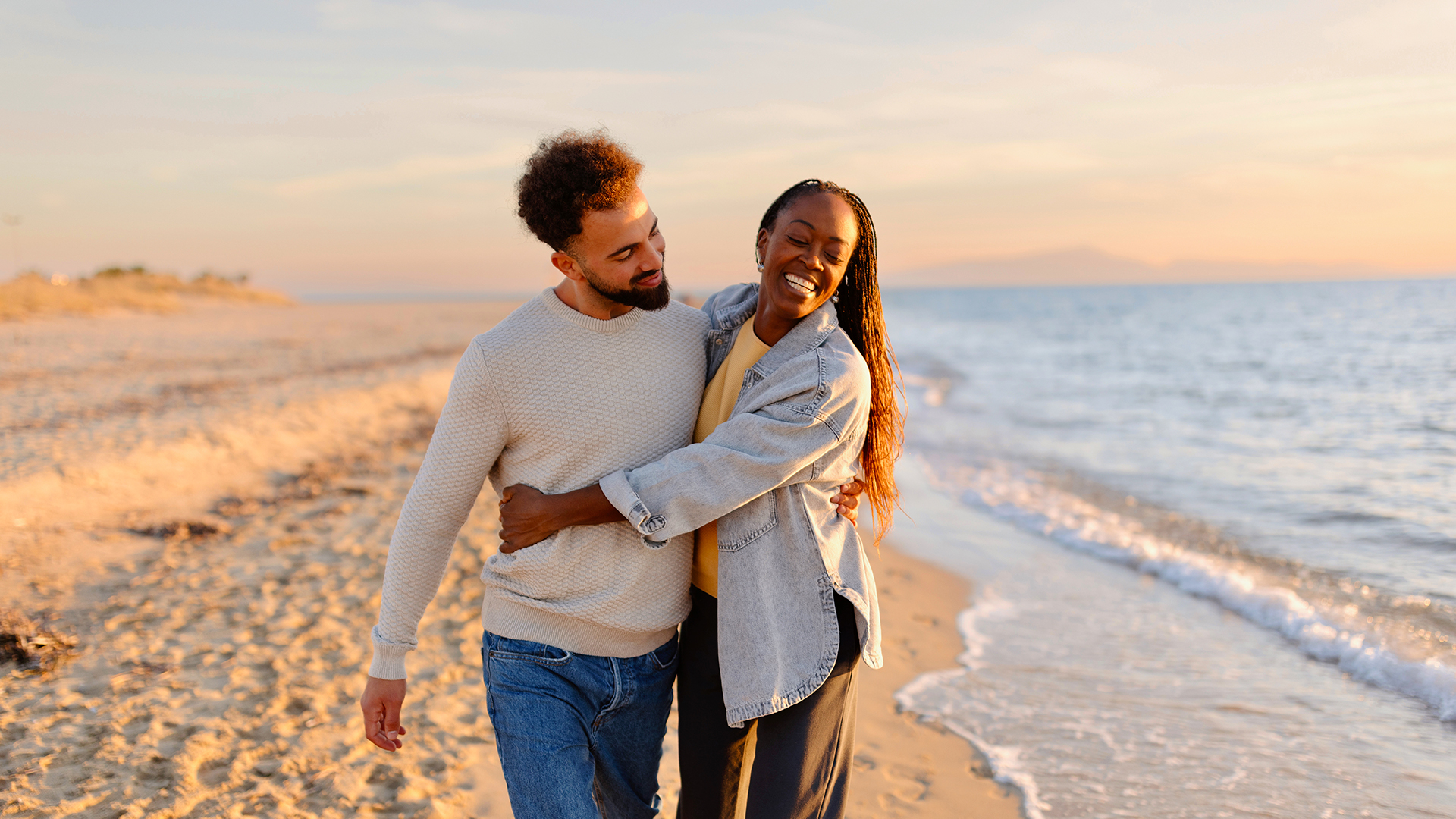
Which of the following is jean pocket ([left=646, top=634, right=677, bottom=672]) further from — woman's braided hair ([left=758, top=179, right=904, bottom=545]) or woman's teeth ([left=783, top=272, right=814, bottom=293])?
woman's teeth ([left=783, top=272, right=814, bottom=293])

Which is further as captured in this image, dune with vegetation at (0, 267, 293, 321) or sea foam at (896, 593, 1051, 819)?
dune with vegetation at (0, 267, 293, 321)

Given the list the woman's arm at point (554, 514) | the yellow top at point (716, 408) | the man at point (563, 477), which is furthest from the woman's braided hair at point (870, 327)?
the woman's arm at point (554, 514)

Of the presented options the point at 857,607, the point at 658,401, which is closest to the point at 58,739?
the point at 658,401

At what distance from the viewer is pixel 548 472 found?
219cm

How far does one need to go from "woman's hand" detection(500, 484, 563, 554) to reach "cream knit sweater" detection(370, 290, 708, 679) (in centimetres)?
A: 5

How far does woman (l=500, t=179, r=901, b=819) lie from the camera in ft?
6.73

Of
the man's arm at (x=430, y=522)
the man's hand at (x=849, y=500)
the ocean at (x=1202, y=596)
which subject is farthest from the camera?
the ocean at (x=1202, y=596)

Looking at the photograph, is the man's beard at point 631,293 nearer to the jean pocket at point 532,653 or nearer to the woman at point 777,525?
the woman at point 777,525

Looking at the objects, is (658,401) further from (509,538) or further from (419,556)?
(419,556)

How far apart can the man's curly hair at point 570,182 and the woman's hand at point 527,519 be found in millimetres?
619

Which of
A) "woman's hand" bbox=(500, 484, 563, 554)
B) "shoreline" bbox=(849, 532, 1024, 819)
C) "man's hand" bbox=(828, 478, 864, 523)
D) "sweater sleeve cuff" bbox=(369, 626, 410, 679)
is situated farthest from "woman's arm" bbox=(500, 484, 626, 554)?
"shoreline" bbox=(849, 532, 1024, 819)

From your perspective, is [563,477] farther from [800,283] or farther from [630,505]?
[800,283]

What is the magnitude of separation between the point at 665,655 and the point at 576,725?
1.01 feet

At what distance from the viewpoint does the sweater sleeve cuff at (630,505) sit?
2023mm
